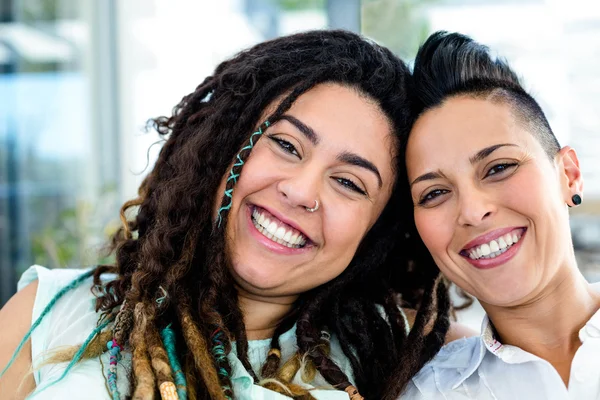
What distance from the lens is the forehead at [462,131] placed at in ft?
5.28

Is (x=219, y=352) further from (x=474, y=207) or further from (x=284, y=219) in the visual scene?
(x=474, y=207)

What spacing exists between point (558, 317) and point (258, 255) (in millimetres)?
754

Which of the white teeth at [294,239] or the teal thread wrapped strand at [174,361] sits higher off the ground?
the white teeth at [294,239]

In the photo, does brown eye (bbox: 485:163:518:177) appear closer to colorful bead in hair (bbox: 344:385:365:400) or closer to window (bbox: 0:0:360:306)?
colorful bead in hair (bbox: 344:385:365:400)

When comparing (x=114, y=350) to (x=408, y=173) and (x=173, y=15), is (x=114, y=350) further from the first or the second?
(x=173, y=15)

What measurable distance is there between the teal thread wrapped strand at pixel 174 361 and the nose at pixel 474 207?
74 cm

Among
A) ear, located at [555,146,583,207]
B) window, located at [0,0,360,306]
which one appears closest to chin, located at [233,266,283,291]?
ear, located at [555,146,583,207]

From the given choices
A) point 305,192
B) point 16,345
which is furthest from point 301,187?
point 16,345

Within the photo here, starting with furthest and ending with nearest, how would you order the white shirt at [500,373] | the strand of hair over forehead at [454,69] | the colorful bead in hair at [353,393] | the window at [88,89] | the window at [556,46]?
the window at [556,46] → the window at [88,89] → the strand of hair over forehead at [454,69] → the colorful bead in hair at [353,393] → the white shirt at [500,373]

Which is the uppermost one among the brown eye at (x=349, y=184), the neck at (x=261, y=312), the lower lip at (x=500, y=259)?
the brown eye at (x=349, y=184)

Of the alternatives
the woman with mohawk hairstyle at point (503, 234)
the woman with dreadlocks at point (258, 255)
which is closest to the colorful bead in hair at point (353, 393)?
the woman with dreadlocks at point (258, 255)

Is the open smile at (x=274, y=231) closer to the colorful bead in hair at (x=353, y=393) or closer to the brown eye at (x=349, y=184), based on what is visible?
the brown eye at (x=349, y=184)

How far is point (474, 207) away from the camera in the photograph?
1.55 m

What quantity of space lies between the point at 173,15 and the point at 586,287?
367cm
